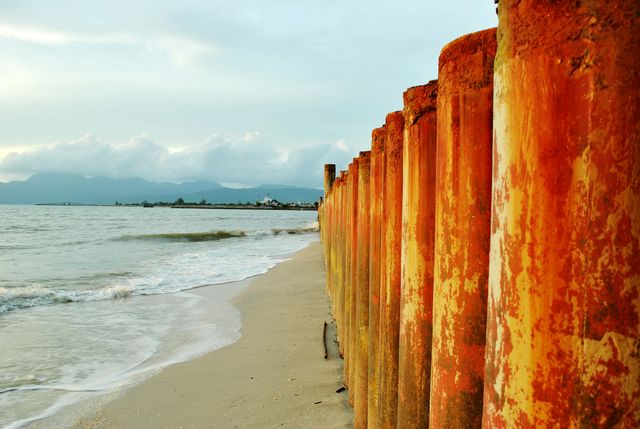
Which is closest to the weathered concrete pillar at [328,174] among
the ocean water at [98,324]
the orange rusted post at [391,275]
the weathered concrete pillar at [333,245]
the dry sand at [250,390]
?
the ocean water at [98,324]

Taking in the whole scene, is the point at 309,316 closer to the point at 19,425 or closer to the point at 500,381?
the point at 19,425

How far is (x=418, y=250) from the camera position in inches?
65.4

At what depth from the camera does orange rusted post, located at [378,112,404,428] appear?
2.05m

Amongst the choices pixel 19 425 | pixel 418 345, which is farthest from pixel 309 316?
pixel 418 345

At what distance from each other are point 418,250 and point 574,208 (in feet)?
2.57

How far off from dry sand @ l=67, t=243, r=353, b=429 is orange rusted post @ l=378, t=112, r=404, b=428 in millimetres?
1243

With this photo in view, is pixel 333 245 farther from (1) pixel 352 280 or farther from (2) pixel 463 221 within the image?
(2) pixel 463 221

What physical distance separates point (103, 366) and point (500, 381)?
17.8 feet

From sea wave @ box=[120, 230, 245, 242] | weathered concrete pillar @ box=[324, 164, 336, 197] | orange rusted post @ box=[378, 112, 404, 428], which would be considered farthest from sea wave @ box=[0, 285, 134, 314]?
sea wave @ box=[120, 230, 245, 242]

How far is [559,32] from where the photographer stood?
0.91 m

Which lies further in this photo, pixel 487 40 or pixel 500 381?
pixel 487 40

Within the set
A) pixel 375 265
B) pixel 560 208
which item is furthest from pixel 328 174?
pixel 560 208

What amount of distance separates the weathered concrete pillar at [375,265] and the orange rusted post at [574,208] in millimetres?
1394

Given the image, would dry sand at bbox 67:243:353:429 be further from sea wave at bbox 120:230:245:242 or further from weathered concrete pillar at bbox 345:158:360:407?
sea wave at bbox 120:230:245:242
